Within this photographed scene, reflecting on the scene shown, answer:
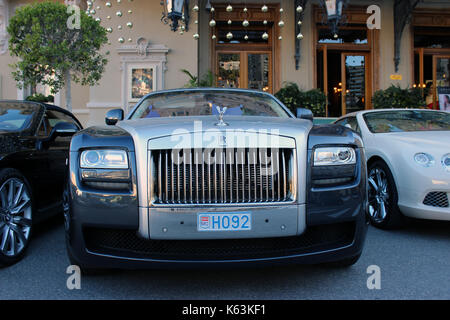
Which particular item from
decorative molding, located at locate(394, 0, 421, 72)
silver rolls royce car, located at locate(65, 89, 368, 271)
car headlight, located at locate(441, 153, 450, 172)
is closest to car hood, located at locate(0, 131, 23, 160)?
silver rolls royce car, located at locate(65, 89, 368, 271)

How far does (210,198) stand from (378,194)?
2590 millimetres

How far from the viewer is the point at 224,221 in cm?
A: 202

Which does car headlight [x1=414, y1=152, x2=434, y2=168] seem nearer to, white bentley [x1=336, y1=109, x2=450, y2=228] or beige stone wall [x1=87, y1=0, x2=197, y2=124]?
white bentley [x1=336, y1=109, x2=450, y2=228]

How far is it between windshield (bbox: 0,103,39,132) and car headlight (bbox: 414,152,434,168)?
12.3ft

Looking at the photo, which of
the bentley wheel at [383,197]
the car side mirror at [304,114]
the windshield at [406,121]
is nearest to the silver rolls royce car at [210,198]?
the car side mirror at [304,114]

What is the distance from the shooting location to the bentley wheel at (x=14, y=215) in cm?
281

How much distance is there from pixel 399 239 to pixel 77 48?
618cm

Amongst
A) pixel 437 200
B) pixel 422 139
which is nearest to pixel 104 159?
pixel 437 200

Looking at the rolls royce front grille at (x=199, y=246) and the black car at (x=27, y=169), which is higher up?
the black car at (x=27, y=169)

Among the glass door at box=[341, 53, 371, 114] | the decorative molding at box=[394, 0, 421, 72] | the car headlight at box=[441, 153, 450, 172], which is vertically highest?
the decorative molding at box=[394, 0, 421, 72]

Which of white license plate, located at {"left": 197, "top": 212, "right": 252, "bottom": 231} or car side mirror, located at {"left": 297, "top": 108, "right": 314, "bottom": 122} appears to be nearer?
white license plate, located at {"left": 197, "top": 212, "right": 252, "bottom": 231}

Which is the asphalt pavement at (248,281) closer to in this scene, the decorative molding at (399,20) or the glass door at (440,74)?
the decorative molding at (399,20)

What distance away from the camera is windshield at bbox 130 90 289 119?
3201mm

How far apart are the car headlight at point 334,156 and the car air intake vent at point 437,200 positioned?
161cm
